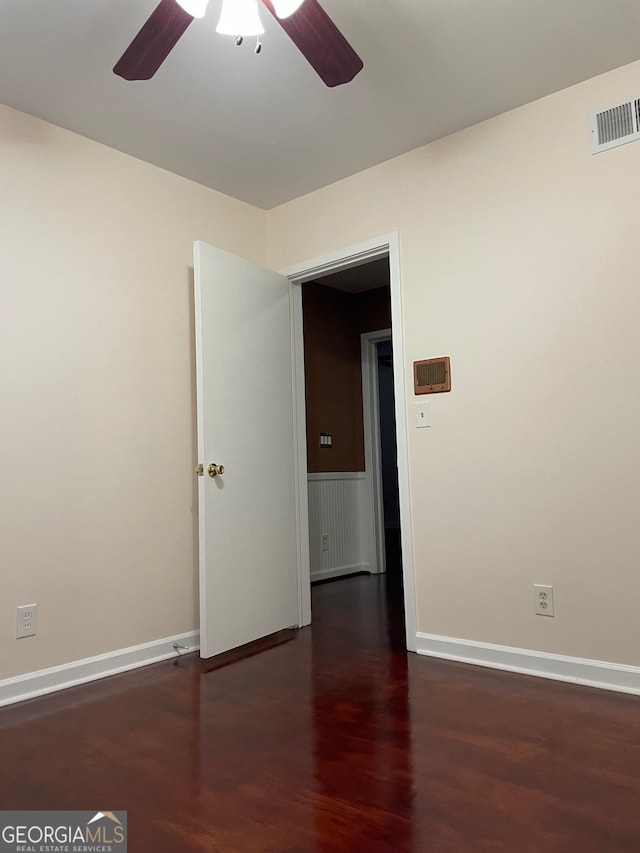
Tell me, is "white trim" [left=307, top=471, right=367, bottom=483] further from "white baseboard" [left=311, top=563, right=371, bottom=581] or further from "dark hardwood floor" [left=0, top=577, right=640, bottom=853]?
"dark hardwood floor" [left=0, top=577, right=640, bottom=853]

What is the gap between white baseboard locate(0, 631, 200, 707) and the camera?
247 centimetres

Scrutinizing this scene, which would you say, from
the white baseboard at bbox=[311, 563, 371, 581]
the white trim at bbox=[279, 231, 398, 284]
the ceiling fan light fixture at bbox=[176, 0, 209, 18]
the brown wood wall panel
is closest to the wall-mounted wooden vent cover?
the white trim at bbox=[279, 231, 398, 284]

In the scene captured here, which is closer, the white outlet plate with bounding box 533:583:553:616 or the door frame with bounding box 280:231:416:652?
the white outlet plate with bounding box 533:583:553:616

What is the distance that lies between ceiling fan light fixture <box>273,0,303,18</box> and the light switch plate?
177 centimetres

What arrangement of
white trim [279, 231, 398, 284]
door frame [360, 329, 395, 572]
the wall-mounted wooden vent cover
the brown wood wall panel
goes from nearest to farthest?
the wall-mounted wooden vent cover < white trim [279, 231, 398, 284] < the brown wood wall panel < door frame [360, 329, 395, 572]

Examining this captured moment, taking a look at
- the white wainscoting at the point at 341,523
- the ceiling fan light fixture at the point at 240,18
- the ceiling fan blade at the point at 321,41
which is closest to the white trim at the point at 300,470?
the white wainscoting at the point at 341,523

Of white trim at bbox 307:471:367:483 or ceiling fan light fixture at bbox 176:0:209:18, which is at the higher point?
ceiling fan light fixture at bbox 176:0:209:18

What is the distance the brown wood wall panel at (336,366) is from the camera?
500cm

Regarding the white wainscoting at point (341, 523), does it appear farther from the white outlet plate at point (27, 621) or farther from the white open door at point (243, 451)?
the white outlet plate at point (27, 621)

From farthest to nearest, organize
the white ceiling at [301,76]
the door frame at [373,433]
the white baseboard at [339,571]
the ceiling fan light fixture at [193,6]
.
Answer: the door frame at [373,433], the white baseboard at [339,571], the white ceiling at [301,76], the ceiling fan light fixture at [193,6]

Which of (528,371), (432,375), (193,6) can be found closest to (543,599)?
(528,371)

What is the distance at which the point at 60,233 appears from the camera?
279cm

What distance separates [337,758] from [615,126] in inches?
102

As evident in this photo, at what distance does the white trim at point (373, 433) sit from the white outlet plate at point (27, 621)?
3.12 metres
